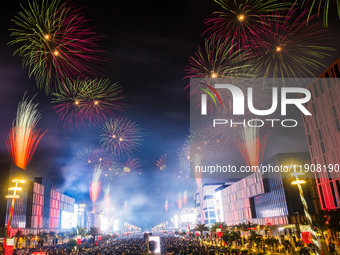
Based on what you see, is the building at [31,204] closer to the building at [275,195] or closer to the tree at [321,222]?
the tree at [321,222]

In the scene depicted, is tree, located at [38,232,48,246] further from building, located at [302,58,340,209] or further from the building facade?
building, located at [302,58,340,209]

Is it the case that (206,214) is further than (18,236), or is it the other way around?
(206,214)

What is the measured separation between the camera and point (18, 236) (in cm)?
5744

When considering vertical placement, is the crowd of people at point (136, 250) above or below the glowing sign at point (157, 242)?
below

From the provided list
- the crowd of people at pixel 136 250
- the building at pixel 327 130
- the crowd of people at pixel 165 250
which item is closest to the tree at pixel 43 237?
the crowd of people at pixel 136 250

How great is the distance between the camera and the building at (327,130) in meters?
43.2

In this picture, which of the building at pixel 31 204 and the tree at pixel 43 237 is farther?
the tree at pixel 43 237

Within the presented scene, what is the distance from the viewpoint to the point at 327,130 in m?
45.4

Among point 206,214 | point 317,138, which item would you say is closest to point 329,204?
point 317,138

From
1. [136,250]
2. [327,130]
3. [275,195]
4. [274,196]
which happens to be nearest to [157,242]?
[136,250]

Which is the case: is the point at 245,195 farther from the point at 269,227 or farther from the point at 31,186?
the point at 31,186

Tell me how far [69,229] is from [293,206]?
90.9 metres

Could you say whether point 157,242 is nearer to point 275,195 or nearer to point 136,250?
point 136,250

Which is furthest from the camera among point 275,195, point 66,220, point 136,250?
point 66,220
